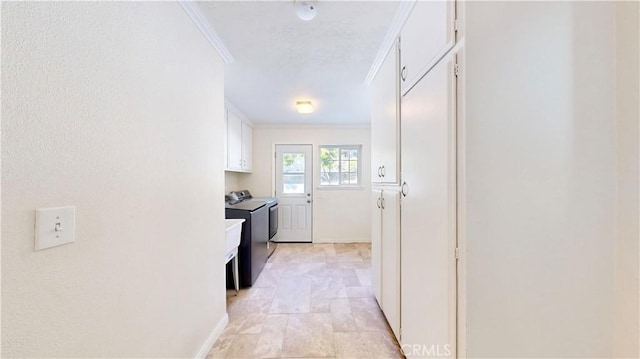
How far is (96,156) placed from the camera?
88cm

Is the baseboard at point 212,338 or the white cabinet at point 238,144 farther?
the white cabinet at point 238,144

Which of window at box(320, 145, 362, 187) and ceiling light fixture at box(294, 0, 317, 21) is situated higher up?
ceiling light fixture at box(294, 0, 317, 21)

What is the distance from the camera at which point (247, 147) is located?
14.2 feet

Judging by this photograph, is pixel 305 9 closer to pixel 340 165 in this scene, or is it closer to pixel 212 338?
pixel 212 338

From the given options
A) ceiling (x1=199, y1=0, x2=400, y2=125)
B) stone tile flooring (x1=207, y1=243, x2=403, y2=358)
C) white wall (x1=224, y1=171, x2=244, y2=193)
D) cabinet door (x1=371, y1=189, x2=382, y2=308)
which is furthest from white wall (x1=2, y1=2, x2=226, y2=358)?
white wall (x1=224, y1=171, x2=244, y2=193)

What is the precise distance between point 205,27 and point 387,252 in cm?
198

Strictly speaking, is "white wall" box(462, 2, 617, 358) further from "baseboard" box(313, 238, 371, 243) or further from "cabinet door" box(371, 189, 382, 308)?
"baseboard" box(313, 238, 371, 243)

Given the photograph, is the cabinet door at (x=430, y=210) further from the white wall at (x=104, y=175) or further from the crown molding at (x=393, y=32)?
the white wall at (x=104, y=175)

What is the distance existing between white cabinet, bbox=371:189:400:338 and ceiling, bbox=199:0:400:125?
3.65 ft

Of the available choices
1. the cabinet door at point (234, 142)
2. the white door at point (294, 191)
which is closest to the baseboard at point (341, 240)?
the white door at point (294, 191)

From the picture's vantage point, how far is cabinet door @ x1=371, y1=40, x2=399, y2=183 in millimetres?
1705

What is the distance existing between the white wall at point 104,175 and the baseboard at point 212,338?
106 millimetres

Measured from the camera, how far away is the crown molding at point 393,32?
144 centimetres

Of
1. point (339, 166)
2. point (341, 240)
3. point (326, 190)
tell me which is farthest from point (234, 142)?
point (341, 240)
